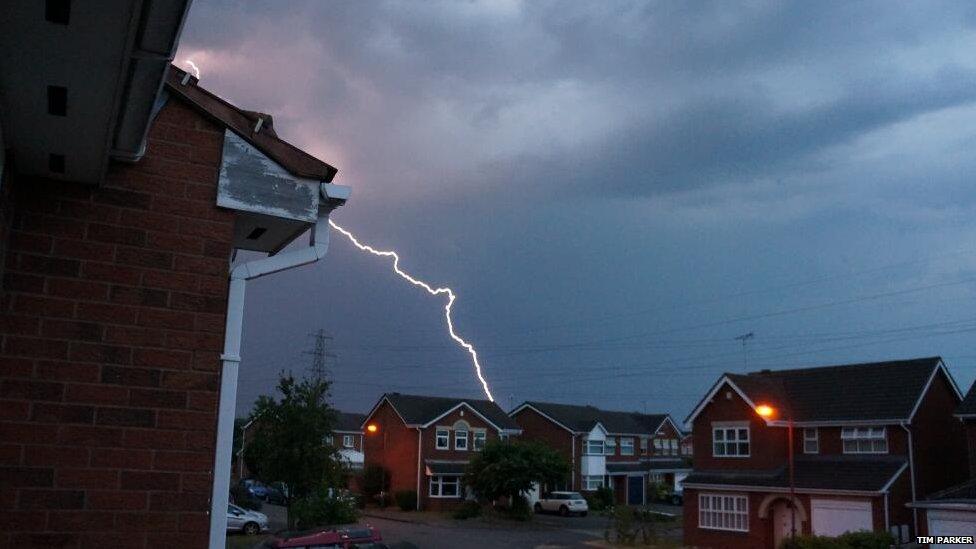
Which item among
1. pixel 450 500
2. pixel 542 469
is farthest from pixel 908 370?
pixel 450 500

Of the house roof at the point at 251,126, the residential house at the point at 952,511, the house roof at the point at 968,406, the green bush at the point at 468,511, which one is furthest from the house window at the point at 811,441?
the house roof at the point at 251,126

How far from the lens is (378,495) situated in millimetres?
55500

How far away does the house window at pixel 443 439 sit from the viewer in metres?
54.6

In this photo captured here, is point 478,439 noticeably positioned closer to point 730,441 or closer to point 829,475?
point 730,441

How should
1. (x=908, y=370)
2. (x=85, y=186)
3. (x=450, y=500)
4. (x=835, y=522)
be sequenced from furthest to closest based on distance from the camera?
(x=450, y=500), (x=908, y=370), (x=835, y=522), (x=85, y=186)

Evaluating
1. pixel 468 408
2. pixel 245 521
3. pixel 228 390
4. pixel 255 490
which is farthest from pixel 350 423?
pixel 228 390

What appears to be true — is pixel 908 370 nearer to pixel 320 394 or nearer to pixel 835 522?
pixel 835 522

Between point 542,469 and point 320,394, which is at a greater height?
point 320,394

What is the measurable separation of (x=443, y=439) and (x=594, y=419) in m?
13.6

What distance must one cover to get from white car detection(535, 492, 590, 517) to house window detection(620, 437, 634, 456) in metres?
10.0

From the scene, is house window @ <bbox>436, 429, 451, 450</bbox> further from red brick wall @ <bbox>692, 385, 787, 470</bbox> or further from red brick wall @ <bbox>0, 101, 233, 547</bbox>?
red brick wall @ <bbox>0, 101, 233, 547</bbox>

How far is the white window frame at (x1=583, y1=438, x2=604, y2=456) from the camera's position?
199ft

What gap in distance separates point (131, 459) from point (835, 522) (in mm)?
31668

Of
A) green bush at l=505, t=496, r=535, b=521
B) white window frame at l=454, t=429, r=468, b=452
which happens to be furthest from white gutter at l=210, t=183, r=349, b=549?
white window frame at l=454, t=429, r=468, b=452
